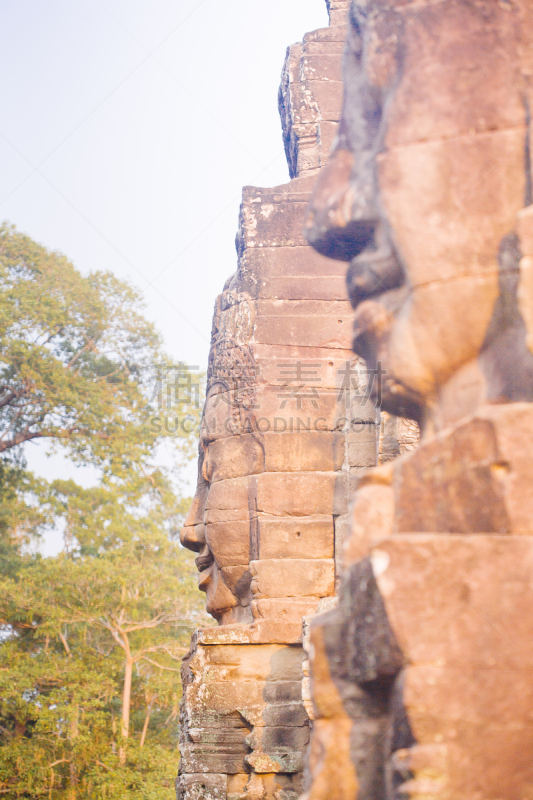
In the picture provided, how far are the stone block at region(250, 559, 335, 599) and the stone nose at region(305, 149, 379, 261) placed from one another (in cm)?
416

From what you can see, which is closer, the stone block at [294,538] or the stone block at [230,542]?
the stone block at [294,538]

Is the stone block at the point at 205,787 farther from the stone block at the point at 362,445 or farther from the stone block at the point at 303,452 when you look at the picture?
the stone block at the point at 362,445

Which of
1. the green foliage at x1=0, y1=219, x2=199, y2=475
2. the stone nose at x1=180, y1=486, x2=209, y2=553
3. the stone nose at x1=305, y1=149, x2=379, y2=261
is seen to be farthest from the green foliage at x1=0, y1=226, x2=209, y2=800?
the stone nose at x1=305, y1=149, x2=379, y2=261

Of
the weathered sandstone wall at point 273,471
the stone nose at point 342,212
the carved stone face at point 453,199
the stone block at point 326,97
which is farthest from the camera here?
the stone block at point 326,97

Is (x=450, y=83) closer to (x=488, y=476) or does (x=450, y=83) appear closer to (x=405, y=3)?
(x=405, y=3)

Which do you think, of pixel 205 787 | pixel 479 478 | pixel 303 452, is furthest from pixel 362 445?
pixel 479 478

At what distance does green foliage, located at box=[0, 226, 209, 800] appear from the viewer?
44.8 ft

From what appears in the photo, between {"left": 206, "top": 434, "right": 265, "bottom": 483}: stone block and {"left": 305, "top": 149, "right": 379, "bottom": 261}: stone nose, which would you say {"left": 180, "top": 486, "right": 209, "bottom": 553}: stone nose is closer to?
{"left": 206, "top": 434, "right": 265, "bottom": 483}: stone block

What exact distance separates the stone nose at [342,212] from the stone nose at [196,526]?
505 centimetres

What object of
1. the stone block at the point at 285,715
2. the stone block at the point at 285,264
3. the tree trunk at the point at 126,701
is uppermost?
the stone block at the point at 285,264

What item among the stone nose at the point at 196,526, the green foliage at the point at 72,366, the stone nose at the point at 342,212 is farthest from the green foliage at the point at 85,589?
the stone nose at the point at 342,212

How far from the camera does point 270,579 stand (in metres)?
6.48

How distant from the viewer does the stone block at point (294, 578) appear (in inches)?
255

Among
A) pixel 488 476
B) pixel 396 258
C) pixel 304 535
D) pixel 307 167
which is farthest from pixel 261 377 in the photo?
pixel 488 476
